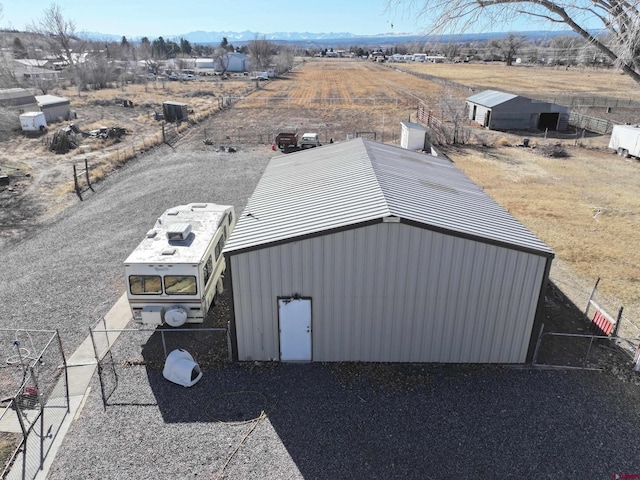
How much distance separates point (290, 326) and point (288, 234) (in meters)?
2.46

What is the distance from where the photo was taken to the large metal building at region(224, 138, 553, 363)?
A: 10.8m

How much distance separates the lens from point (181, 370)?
1092 cm

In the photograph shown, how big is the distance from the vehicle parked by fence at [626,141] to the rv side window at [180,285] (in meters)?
36.5

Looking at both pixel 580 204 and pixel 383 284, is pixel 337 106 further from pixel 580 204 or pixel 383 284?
pixel 383 284

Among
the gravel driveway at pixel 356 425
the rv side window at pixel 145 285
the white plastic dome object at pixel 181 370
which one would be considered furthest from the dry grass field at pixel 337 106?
the white plastic dome object at pixel 181 370

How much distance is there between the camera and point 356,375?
11.3 metres

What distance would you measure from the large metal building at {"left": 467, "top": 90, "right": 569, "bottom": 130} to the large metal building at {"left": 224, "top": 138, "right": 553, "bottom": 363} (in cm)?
3657

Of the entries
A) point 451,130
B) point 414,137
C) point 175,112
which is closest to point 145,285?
point 414,137

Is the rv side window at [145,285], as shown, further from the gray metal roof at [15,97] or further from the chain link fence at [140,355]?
the gray metal roof at [15,97]

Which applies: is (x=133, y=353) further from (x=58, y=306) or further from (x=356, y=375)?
(x=356, y=375)

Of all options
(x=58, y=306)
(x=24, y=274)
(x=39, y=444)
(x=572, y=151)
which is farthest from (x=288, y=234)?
(x=572, y=151)

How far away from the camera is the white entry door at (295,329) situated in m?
11.4

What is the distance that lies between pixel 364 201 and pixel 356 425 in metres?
5.63

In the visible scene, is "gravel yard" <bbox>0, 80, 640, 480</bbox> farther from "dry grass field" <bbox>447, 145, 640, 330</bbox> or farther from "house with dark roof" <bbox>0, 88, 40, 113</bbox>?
"house with dark roof" <bbox>0, 88, 40, 113</bbox>
